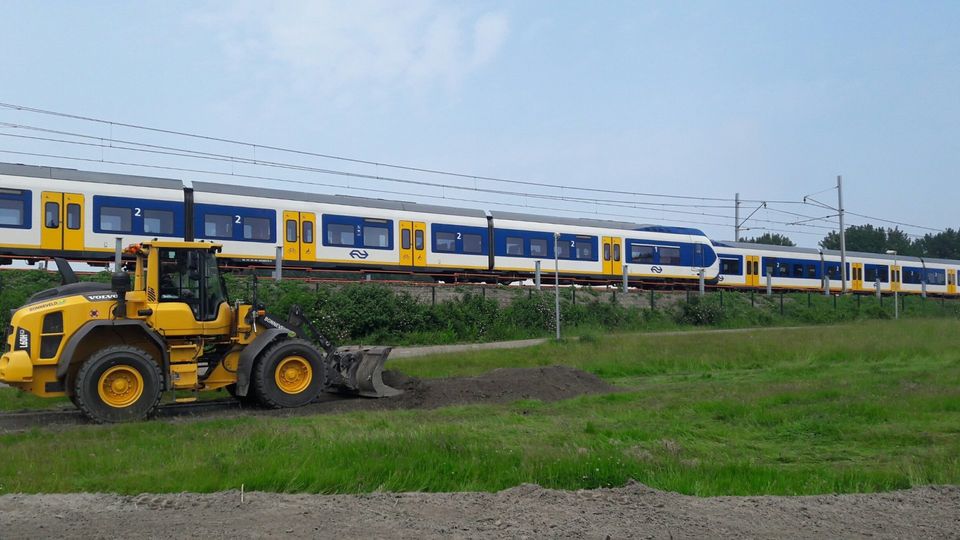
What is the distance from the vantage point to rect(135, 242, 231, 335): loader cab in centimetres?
1349

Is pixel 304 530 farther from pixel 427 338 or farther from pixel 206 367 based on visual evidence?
pixel 427 338

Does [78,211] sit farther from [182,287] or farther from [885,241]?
[885,241]

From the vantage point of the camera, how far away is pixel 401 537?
20.2 ft

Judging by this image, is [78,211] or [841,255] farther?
[841,255]

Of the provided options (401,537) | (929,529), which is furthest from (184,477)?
(929,529)

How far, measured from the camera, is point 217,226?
89.9 ft

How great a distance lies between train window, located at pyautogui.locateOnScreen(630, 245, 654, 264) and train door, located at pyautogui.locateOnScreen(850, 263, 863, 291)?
19118 mm

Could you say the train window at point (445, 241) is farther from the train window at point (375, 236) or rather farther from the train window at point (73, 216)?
the train window at point (73, 216)

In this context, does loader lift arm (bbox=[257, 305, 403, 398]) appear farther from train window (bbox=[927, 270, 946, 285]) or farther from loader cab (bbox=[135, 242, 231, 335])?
train window (bbox=[927, 270, 946, 285])

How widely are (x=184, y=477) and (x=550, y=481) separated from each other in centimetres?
354

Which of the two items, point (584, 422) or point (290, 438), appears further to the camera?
point (584, 422)

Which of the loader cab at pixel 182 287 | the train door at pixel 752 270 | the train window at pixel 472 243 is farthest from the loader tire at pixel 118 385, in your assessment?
the train door at pixel 752 270

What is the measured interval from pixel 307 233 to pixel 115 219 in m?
6.25

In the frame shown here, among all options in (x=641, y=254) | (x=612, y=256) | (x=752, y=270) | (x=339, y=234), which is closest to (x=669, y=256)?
(x=641, y=254)
